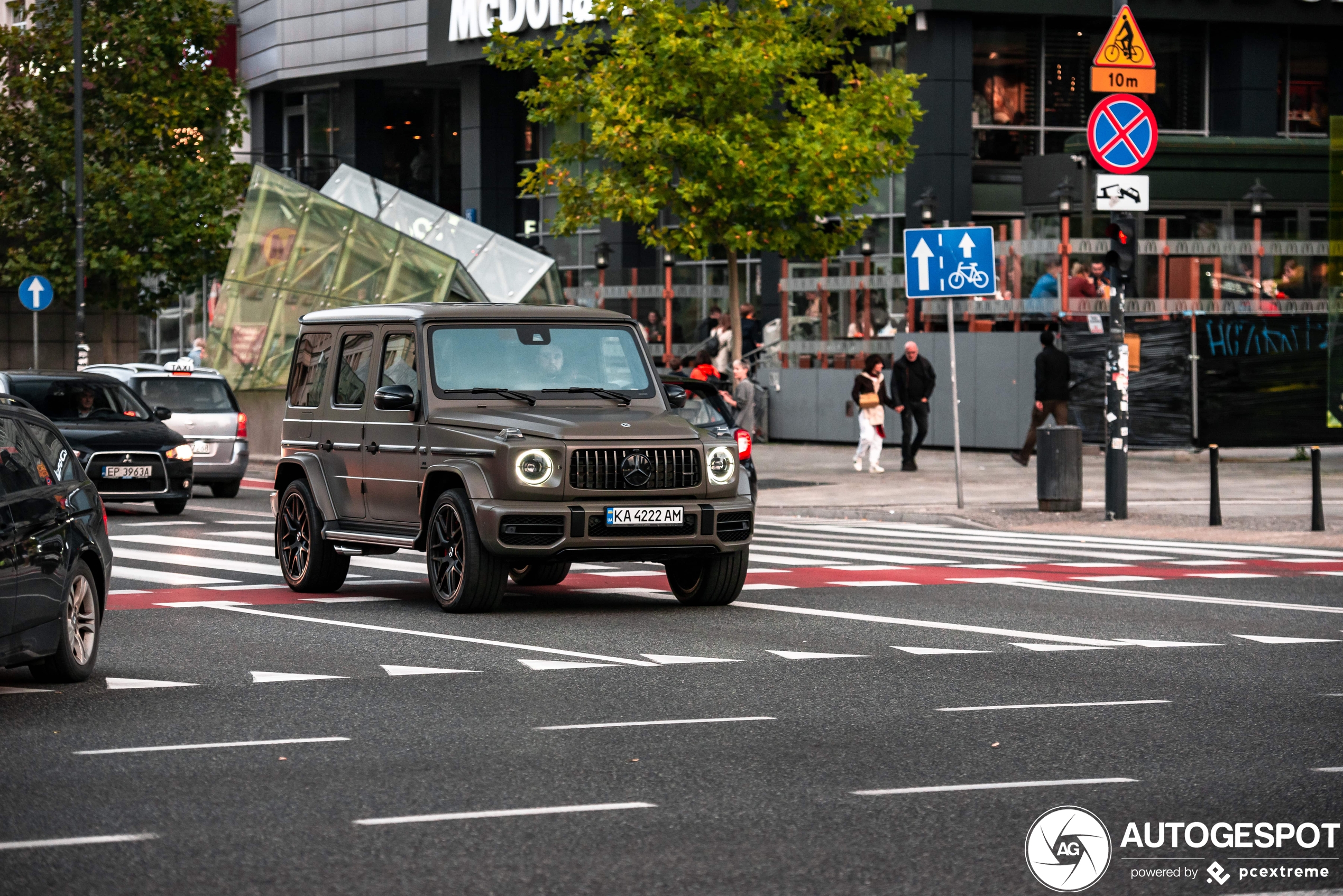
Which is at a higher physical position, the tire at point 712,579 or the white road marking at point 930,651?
the tire at point 712,579

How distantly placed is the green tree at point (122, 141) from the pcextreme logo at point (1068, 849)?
42.4m

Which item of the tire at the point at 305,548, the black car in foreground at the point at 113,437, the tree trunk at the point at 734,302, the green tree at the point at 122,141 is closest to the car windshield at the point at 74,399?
the black car in foreground at the point at 113,437

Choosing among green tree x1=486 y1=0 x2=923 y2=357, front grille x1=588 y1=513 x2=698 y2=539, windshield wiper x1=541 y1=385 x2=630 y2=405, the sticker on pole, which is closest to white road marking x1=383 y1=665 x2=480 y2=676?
front grille x1=588 y1=513 x2=698 y2=539

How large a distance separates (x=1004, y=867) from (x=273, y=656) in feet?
19.6

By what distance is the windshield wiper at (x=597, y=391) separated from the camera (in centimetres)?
1395

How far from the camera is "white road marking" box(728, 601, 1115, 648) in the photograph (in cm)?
1211

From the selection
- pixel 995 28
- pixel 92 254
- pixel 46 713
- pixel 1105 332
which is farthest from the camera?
pixel 92 254

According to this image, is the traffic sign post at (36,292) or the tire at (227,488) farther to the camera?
the traffic sign post at (36,292)

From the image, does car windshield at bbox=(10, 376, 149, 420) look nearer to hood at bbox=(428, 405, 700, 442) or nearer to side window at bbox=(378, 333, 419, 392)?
side window at bbox=(378, 333, 419, 392)

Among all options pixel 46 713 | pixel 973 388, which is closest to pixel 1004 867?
pixel 46 713

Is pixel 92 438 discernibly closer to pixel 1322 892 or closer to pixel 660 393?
pixel 660 393

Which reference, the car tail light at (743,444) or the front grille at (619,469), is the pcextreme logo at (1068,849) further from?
the car tail light at (743,444)

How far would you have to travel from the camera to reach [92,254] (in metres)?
47.6

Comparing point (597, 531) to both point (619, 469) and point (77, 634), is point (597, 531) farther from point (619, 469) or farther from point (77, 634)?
point (77, 634)
